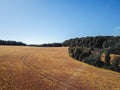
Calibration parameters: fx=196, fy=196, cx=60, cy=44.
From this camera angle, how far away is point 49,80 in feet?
74.8

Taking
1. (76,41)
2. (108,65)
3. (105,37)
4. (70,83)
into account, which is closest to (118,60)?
(108,65)

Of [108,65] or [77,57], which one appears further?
[77,57]

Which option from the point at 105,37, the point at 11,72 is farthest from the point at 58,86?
the point at 105,37

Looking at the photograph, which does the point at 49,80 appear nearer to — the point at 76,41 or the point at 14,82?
the point at 14,82

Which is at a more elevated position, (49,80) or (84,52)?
(84,52)

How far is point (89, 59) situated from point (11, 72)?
17235mm

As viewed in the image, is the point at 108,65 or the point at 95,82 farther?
the point at 108,65

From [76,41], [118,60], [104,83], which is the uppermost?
[76,41]

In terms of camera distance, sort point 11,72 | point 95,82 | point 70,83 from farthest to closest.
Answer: point 11,72, point 95,82, point 70,83

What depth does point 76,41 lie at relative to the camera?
75188mm

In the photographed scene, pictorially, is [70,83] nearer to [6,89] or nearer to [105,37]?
[6,89]

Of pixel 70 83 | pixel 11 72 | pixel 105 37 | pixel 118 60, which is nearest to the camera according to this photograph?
pixel 70 83

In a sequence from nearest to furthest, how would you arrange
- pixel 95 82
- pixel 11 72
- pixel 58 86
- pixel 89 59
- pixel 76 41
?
pixel 58 86 < pixel 95 82 < pixel 11 72 < pixel 89 59 < pixel 76 41

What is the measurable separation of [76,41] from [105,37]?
487 inches
